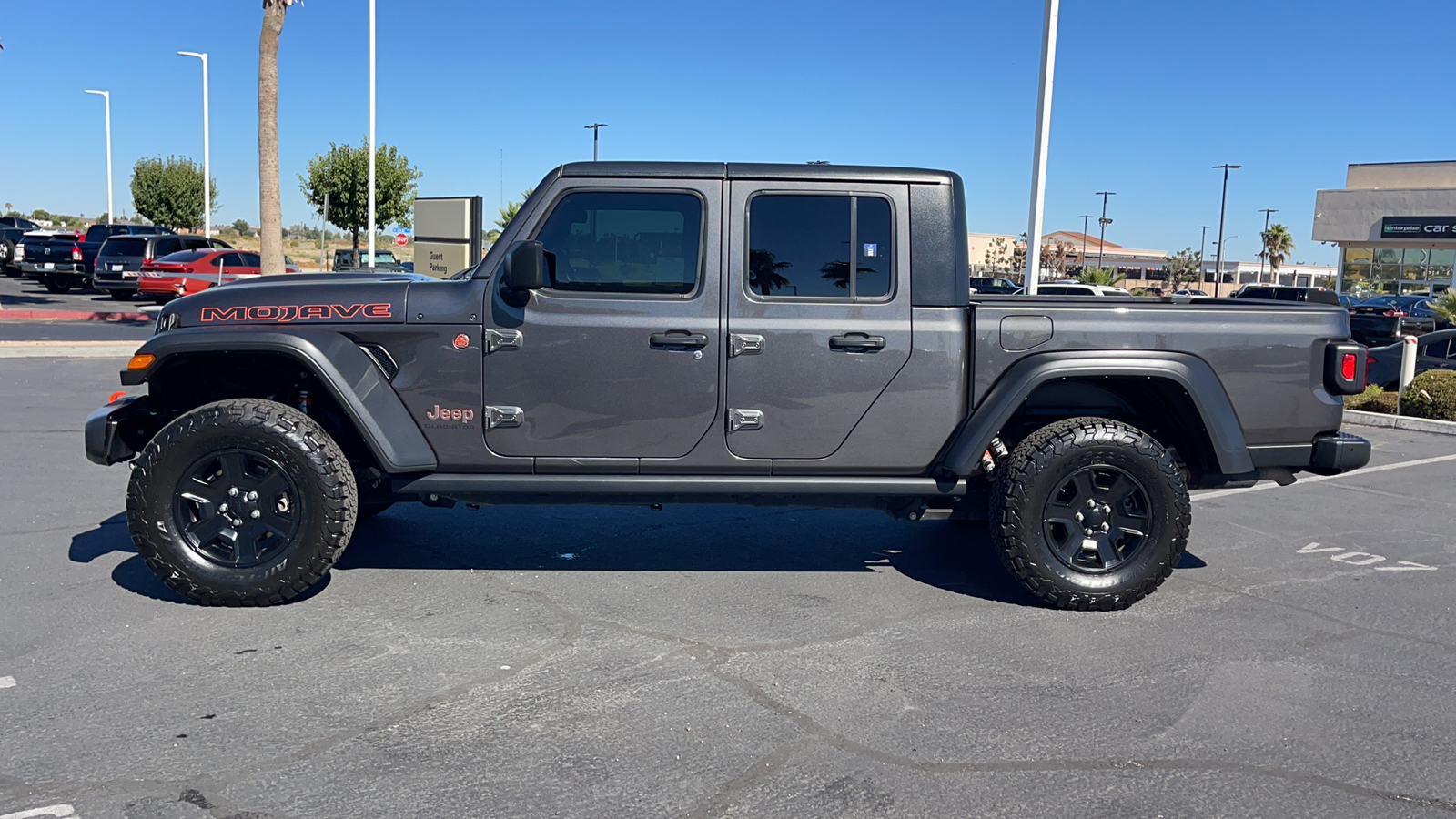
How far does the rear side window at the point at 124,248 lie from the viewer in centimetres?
2823

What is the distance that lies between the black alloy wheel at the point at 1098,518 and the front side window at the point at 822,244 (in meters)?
1.31

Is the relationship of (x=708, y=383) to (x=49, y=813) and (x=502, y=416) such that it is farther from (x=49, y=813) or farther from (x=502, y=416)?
(x=49, y=813)

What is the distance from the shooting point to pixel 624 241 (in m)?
5.14

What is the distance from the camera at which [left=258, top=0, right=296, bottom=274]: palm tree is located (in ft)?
69.3

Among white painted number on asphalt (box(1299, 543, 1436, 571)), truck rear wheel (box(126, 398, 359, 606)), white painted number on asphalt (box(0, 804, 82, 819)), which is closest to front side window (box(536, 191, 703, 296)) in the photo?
truck rear wheel (box(126, 398, 359, 606))

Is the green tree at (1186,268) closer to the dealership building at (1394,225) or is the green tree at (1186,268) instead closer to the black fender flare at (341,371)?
the dealership building at (1394,225)

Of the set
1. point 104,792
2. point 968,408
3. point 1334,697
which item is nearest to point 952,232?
point 968,408

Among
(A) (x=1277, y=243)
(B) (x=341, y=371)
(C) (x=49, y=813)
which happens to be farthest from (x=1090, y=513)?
(A) (x=1277, y=243)

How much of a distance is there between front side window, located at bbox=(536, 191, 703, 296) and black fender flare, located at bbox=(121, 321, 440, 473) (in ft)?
2.98

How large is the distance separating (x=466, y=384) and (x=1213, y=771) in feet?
11.0

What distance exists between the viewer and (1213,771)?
361cm

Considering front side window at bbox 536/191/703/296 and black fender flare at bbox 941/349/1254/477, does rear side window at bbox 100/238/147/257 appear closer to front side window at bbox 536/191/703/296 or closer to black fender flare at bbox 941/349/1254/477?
front side window at bbox 536/191/703/296

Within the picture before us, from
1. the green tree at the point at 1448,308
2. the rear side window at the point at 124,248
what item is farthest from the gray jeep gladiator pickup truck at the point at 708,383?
the rear side window at the point at 124,248

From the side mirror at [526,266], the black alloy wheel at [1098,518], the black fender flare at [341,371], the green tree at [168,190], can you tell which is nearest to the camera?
the side mirror at [526,266]
